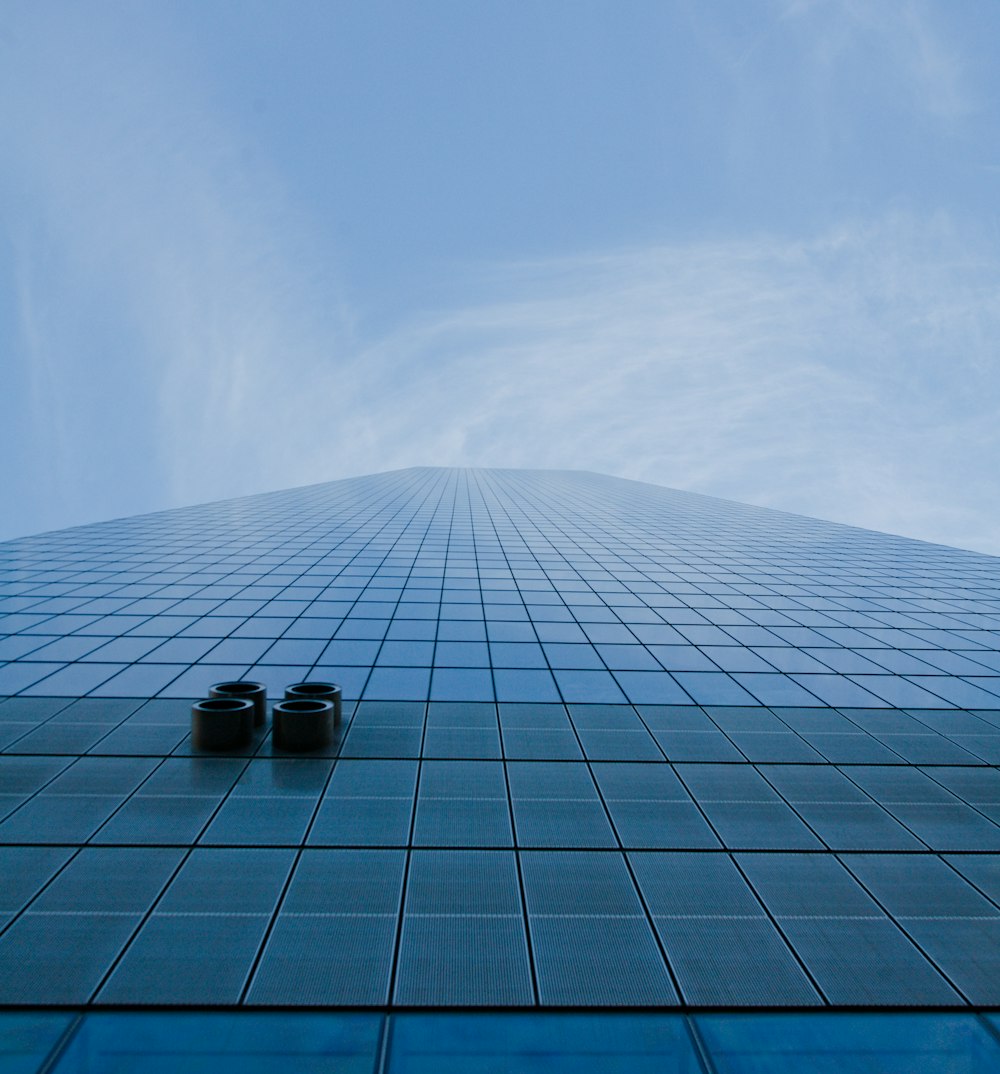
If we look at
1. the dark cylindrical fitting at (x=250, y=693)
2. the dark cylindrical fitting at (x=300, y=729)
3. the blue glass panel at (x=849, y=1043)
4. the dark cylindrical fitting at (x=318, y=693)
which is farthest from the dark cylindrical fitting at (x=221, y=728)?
the blue glass panel at (x=849, y=1043)

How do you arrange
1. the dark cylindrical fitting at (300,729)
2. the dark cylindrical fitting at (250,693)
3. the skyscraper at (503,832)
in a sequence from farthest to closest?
the dark cylindrical fitting at (250,693), the dark cylindrical fitting at (300,729), the skyscraper at (503,832)

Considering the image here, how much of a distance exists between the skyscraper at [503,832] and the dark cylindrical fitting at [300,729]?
0.29 m

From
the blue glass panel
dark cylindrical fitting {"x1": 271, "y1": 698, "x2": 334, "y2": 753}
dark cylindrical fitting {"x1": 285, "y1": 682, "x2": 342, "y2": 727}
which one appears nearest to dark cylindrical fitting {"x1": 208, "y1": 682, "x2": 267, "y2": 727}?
dark cylindrical fitting {"x1": 285, "y1": 682, "x2": 342, "y2": 727}

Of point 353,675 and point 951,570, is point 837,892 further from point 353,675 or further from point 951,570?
point 951,570

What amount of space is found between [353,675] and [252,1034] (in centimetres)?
991

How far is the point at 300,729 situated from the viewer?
1238 centimetres

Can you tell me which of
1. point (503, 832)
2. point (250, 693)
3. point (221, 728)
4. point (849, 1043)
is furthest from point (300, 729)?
point (849, 1043)

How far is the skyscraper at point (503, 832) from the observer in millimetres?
7145

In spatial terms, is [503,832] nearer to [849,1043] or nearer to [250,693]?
[849,1043]

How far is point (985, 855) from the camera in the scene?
10250 millimetres

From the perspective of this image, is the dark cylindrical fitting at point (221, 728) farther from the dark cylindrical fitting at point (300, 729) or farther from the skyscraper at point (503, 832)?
the dark cylindrical fitting at point (300, 729)

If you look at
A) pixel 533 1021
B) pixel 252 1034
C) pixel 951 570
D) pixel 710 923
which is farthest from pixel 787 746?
pixel 951 570

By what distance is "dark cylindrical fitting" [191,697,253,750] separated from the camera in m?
12.3

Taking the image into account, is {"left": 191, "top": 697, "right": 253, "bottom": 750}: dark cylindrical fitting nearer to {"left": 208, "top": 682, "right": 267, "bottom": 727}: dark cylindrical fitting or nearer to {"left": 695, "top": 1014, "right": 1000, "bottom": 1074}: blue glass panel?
{"left": 208, "top": 682, "right": 267, "bottom": 727}: dark cylindrical fitting
